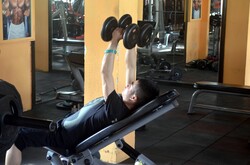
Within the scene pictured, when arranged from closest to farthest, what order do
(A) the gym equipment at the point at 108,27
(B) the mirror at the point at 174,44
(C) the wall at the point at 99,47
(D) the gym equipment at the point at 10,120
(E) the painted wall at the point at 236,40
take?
(D) the gym equipment at the point at 10,120 < (A) the gym equipment at the point at 108,27 < (C) the wall at the point at 99,47 < (E) the painted wall at the point at 236,40 < (B) the mirror at the point at 174,44

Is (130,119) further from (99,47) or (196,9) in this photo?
(196,9)

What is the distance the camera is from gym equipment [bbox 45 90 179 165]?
193 centimetres

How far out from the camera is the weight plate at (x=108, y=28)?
2.04 meters

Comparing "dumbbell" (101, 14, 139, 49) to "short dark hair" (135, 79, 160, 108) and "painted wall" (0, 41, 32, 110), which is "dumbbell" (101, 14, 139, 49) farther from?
"painted wall" (0, 41, 32, 110)

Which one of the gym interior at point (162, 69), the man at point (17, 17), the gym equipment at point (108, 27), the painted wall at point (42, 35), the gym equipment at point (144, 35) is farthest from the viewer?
the painted wall at point (42, 35)

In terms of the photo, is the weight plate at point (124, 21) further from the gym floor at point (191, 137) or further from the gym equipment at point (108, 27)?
Answer: the gym floor at point (191, 137)

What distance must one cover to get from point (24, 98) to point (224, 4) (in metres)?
2.87

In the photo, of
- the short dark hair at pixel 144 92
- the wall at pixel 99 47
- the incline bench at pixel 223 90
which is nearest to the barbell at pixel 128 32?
the short dark hair at pixel 144 92

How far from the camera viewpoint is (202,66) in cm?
606

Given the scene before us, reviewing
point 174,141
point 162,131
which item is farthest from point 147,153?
point 162,131

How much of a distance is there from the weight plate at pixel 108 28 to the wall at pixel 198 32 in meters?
3.87

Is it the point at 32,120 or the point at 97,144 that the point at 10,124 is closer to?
the point at 32,120

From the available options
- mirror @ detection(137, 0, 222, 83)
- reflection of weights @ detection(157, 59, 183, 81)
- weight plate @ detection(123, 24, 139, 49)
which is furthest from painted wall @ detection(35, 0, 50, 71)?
weight plate @ detection(123, 24, 139, 49)

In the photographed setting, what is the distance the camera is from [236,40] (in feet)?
18.0
